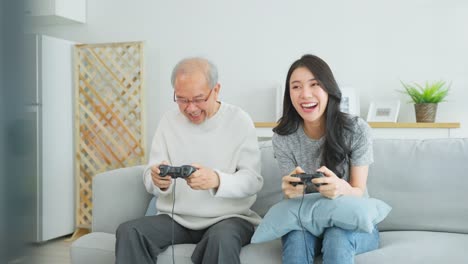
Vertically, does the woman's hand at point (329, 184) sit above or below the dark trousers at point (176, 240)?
above

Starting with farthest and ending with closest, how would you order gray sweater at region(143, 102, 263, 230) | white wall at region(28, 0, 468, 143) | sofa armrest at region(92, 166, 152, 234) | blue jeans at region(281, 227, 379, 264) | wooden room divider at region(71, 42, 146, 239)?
1. wooden room divider at region(71, 42, 146, 239)
2. white wall at region(28, 0, 468, 143)
3. sofa armrest at region(92, 166, 152, 234)
4. gray sweater at region(143, 102, 263, 230)
5. blue jeans at region(281, 227, 379, 264)

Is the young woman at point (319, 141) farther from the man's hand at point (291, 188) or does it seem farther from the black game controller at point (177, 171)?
the black game controller at point (177, 171)

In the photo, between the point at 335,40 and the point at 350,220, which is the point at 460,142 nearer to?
the point at 350,220

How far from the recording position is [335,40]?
3205mm

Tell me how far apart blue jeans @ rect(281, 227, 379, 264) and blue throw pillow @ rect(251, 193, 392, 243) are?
0.02m

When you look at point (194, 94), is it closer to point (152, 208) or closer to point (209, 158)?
point (209, 158)

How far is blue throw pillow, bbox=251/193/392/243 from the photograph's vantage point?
1.39 meters

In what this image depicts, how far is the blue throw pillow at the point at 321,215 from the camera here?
1.39m

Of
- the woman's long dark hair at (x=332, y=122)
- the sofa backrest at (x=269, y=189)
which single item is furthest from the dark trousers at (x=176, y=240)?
the woman's long dark hair at (x=332, y=122)

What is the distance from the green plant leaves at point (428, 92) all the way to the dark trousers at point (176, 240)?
1629 millimetres

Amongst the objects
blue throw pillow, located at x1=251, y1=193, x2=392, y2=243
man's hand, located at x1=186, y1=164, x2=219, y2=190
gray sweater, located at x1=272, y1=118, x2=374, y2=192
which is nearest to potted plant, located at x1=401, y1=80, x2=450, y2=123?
gray sweater, located at x1=272, y1=118, x2=374, y2=192

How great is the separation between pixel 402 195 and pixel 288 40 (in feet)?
5.61

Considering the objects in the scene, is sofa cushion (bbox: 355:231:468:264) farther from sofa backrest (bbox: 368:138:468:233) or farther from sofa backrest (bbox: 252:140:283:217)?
sofa backrest (bbox: 252:140:283:217)

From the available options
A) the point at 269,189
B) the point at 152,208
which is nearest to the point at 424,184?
Answer: the point at 269,189
